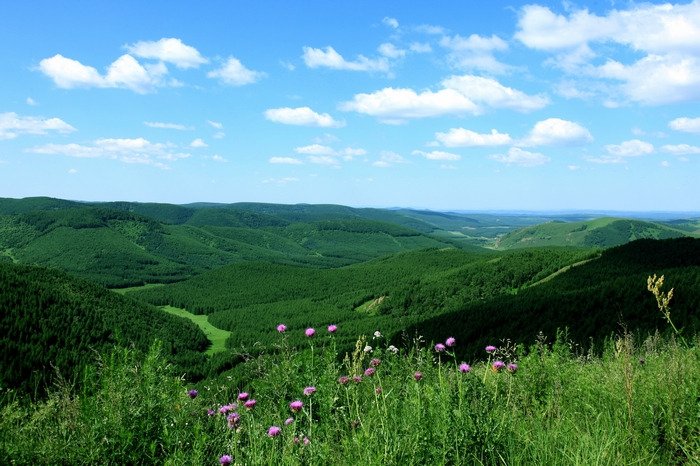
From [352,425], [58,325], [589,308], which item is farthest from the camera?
[589,308]

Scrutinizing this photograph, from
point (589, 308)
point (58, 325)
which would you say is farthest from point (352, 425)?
point (589, 308)

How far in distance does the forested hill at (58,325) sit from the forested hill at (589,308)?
2819 centimetres

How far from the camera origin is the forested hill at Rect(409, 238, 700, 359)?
3388 centimetres

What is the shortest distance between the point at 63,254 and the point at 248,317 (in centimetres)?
14364

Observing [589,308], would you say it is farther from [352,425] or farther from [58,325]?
[58,325]

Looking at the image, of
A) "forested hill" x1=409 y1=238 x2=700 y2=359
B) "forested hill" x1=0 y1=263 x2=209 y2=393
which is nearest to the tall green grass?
"forested hill" x1=0 y1=263 x2=209 y2=393

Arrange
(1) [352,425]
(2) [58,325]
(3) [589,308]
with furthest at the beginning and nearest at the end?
(3) [589,308]
(2) [58,325]
(1) [352,425]

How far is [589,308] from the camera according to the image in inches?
1732

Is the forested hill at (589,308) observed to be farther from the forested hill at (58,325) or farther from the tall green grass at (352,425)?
the forested hill at (58,325)

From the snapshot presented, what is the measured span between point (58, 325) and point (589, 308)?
53538mm

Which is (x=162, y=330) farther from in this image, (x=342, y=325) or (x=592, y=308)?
(x=592, y=308)

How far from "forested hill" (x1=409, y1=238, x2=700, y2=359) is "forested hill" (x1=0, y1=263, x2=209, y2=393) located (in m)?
28.2

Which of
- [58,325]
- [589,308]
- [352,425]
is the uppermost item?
[352,425]

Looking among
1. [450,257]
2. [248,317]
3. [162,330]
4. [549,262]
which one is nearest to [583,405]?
[162,330]
